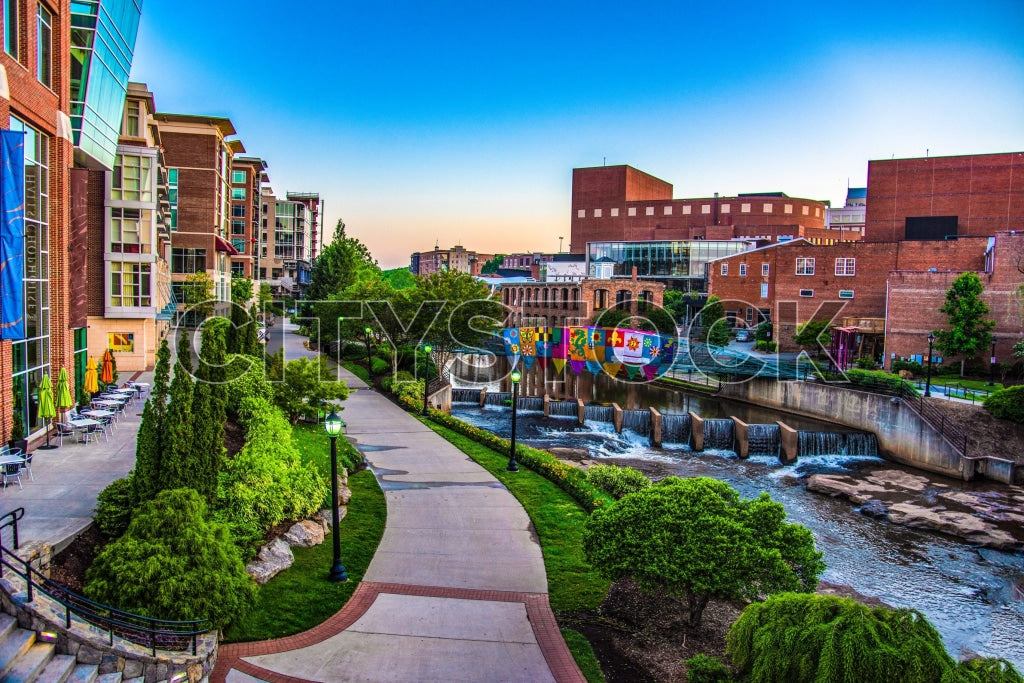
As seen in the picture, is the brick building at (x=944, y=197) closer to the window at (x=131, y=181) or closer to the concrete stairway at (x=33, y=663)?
the window at (x=131, y=181)

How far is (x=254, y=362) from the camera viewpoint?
23.8 meters

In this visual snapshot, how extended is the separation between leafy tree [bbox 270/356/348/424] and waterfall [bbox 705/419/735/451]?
1820 centimetres

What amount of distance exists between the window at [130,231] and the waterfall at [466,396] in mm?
18624

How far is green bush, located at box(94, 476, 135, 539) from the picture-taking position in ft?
39.3

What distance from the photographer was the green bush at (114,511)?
11984mm

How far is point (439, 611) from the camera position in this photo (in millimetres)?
12406

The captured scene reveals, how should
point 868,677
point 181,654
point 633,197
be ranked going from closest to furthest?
point 868,677 < point 181,654 < point 633,197

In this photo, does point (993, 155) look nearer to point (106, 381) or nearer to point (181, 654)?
point (106, 381)

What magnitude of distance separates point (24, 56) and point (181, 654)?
15.5 metres

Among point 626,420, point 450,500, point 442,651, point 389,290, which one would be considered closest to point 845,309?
point 626,420

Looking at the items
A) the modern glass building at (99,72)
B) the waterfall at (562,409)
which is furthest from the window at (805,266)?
the modern glass building at (99,72)

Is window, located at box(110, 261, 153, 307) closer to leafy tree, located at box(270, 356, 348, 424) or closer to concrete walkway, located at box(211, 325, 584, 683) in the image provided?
leafy tree, located at box(270, 356, 348, 424)

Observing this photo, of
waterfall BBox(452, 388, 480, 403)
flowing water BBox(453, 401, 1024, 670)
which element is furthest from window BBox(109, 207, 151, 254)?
waterfall BBox(452, 388, 480, 403)

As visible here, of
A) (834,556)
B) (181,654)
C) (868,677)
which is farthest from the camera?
(834,556)
